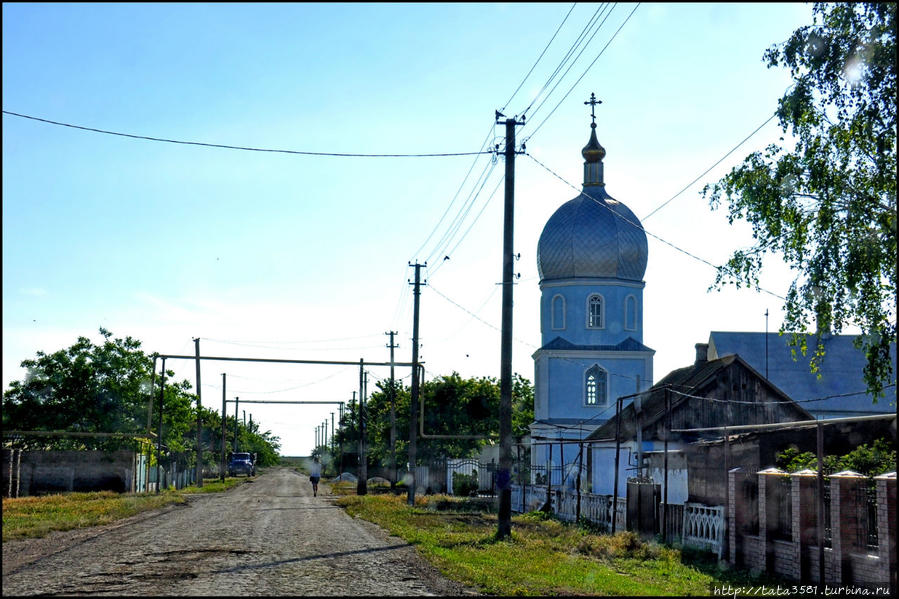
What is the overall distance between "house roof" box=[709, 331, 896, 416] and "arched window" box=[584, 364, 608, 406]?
7409mm

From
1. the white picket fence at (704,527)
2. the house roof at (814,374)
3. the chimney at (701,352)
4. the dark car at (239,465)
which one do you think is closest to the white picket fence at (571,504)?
the white picket fence at (704,527)

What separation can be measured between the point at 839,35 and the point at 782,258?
3.69m

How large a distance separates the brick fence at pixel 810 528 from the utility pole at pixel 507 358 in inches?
246

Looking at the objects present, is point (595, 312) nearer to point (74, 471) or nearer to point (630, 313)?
point (630, 313)

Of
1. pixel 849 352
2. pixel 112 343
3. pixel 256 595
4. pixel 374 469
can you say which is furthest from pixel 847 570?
pixel 374 469

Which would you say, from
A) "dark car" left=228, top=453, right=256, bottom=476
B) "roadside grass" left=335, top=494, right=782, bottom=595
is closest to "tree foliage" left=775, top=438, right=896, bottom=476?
"roadside grass" left=335, top=494, right=782, bottom=595

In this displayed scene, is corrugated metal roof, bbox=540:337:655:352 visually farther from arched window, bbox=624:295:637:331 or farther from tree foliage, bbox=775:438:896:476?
tree foliage, bbox=775:438:896:476

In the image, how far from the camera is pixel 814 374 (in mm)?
55250

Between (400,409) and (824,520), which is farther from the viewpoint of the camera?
(400,409)

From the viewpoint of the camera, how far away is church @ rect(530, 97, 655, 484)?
179 feet

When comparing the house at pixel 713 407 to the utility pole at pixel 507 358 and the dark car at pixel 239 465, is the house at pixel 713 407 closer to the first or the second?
the utility pole at pixel 507 358

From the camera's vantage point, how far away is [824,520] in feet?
48.9

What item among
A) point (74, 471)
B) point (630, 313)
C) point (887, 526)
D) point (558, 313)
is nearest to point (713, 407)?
point (630, 313)

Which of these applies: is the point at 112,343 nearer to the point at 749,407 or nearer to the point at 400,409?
the point at 400,409
